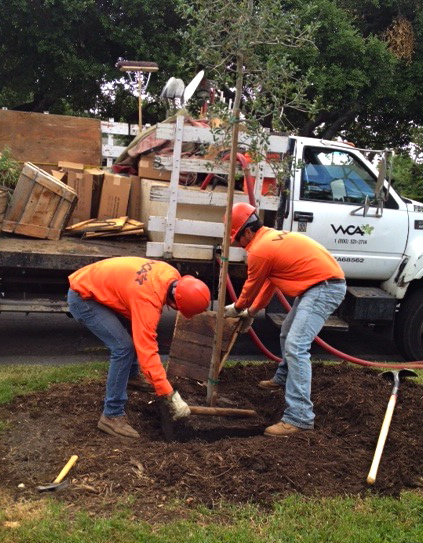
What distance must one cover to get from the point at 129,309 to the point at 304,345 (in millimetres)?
1347

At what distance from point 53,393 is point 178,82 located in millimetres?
5134

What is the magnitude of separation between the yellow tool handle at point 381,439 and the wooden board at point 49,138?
15.8ft

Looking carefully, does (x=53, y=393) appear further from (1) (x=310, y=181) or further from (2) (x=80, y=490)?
(1) (x=310, y=181)

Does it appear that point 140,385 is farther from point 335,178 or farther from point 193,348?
point 335,178

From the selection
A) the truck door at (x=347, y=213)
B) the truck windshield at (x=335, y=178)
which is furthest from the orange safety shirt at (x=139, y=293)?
the truck windshield at (x=335, y=178)

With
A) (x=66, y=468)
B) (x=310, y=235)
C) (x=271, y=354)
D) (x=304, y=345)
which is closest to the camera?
(x=66, y=468)

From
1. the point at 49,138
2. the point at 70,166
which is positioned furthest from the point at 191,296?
the point at 49,138

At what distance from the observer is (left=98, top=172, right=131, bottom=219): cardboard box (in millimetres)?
7332

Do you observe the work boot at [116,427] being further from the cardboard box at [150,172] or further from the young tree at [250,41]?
the cardboard box at [150,172]

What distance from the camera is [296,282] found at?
5246 millimetres

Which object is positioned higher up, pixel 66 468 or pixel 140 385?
pixel 140 385

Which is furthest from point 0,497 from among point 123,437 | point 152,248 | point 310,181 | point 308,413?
point 310,181

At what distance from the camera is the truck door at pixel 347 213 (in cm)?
728

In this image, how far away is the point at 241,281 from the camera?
7.22 m
